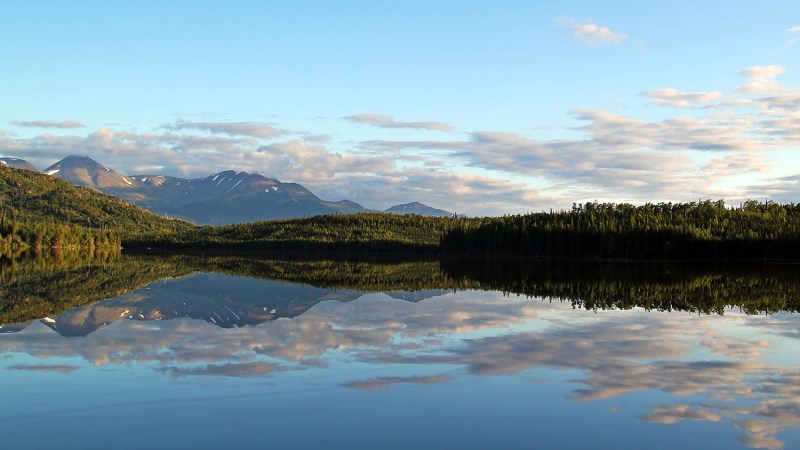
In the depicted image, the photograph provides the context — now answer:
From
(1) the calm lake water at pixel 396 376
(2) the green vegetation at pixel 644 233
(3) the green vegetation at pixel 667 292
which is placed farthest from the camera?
(2) the green vegetation at pixel 644 233

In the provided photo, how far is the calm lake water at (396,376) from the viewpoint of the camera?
15555mm

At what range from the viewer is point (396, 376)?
21562 millimetres

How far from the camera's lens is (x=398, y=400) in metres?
18.5

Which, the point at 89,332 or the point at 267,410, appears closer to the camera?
the point at 267,410

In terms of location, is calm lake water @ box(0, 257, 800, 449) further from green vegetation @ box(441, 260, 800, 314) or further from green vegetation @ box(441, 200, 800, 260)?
green vegetation @ box(441, 200, 800, 260)

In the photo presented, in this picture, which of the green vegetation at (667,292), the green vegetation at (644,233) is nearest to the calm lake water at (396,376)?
the green vegetation at (667,292)

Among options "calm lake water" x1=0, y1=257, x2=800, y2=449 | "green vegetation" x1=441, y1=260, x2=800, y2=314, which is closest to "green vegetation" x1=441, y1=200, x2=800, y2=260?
"green vegetation" x1=441, y1=260, x2=800, y2=314

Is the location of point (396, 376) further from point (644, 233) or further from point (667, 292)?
point (644, 233)

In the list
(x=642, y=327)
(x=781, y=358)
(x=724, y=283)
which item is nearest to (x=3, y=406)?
(x=781, y=358)

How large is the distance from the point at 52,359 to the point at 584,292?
134ft

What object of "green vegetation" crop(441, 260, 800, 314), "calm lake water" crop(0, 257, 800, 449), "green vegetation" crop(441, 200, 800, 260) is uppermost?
"green vegetation" crop(441, 200, 800, 260)

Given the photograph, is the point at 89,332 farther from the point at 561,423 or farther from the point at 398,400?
the point at 561,423

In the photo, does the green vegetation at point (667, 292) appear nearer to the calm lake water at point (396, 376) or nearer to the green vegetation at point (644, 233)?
the calm lake water at point (396, 376)

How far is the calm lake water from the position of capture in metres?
15.6
